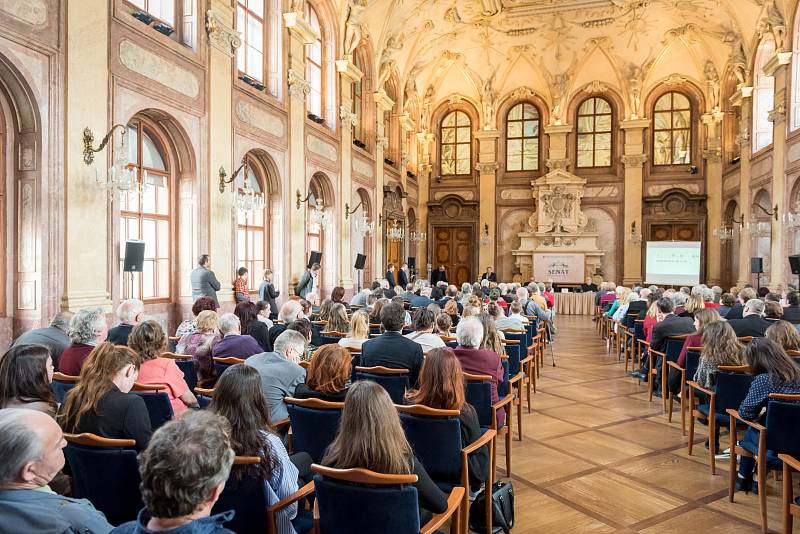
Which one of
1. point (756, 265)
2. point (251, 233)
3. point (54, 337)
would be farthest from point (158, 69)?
point (756, 265)

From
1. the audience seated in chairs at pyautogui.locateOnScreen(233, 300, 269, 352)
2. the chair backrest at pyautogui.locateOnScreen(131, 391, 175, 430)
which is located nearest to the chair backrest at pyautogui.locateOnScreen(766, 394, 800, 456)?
the chair backrest at pyautogui.locateOnScreen(131, 391, 175, 430)

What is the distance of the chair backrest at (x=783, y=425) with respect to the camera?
11.0ft

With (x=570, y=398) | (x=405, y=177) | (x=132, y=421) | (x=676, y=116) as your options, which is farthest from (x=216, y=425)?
(x=676, y=116)

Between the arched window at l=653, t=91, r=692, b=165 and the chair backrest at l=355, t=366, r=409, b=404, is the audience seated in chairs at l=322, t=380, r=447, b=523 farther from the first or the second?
the arched window at l=653, t=91, r=692, b=165

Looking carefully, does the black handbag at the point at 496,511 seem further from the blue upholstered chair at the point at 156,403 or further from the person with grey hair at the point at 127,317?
the person with grey hair at the point at 127,317

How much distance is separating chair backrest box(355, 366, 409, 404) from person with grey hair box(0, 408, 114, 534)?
8.31ft

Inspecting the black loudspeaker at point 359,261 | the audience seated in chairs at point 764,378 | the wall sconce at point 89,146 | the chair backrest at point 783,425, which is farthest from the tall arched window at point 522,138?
the chair backrest at point 783,425

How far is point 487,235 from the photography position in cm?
2233

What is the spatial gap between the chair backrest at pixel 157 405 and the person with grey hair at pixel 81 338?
3.15 ft

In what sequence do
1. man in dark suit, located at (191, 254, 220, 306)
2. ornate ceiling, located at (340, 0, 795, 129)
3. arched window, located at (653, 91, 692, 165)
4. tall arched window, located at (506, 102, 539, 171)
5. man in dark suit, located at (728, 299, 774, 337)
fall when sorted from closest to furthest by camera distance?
man in dark suit, located at (728, 299, 774, 337) → man in dark suit, located at (191, 254, 220, 306) → ornate ceiling, located at (340, 0, 795, 129) → arched window, located at (653, 91, 692, 165) → tall arched window, located at (506, 102, 539, 171)

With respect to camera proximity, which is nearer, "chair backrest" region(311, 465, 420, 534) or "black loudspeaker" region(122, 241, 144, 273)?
"chair backrest" region(311, 465, 420, 534)

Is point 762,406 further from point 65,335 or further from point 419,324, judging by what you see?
point 65,335

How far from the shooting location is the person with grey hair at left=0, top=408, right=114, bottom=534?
66.0 inches

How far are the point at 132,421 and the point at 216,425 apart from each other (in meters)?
1.29
